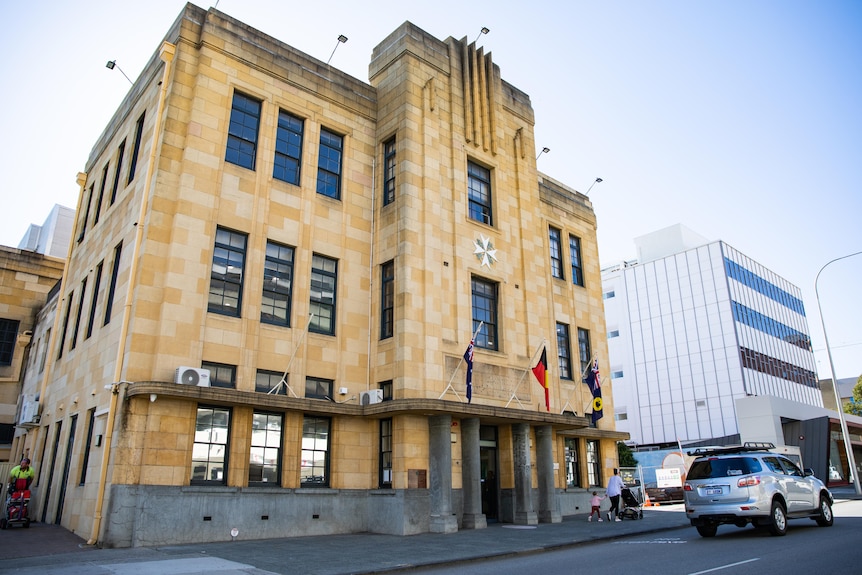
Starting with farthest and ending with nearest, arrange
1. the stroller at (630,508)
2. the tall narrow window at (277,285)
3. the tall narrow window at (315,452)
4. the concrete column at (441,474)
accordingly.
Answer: the stroller at (630,508)
the tall narrow window at (277,285)
the tall narrow window at (315,452)
the concrete column at (441,474)

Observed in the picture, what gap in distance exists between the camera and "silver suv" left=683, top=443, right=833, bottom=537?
45.4 ft

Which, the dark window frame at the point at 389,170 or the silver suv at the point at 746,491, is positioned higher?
the dark window frame at the point at 389,170

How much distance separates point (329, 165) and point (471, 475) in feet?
37.2

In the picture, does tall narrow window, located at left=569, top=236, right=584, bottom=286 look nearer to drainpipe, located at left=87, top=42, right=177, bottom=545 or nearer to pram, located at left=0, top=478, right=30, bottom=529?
drainpipe, located at left=87, top=42, right=177, bottom=545

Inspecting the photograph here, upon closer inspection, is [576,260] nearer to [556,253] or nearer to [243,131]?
[556,253]

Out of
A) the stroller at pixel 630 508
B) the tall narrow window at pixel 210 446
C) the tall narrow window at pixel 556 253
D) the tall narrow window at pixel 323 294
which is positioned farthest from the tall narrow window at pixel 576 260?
the tall narrow window at pixel 210 446

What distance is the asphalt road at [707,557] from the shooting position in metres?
10.2

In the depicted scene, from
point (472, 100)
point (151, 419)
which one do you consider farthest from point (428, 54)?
point (151, 419)

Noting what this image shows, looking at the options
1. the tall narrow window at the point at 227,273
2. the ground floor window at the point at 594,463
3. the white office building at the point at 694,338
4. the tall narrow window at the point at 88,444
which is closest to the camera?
the tall narrow window at the point at 88,444

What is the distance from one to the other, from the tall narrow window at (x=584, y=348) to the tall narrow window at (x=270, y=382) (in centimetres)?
1410

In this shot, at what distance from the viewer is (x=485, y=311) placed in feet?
73.0

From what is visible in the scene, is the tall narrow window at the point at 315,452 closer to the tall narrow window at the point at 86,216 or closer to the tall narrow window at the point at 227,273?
the tall narrow window at the point at 227,273

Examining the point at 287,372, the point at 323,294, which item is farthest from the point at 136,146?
the point at 287,372

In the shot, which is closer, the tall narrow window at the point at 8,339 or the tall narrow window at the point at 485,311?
the tall narrow window at the point at 485,311
